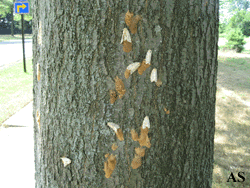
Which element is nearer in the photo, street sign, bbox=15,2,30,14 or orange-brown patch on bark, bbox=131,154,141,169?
orange-brown patch on bark, bbox=131,154,141,169

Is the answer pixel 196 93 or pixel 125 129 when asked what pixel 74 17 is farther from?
pixel 196 93

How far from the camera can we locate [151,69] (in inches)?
41.6

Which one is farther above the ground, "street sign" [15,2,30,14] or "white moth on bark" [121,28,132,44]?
"street sign" [15,2,30,14]

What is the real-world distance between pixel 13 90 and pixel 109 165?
6.57 metres

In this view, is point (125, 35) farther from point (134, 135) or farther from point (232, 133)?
point (232, 133)

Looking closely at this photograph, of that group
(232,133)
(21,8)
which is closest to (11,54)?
(21,8)

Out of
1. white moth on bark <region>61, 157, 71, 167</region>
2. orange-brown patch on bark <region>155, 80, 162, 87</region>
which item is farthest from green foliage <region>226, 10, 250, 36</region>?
white moth on bark <region>61, 157, 71, 167</region>

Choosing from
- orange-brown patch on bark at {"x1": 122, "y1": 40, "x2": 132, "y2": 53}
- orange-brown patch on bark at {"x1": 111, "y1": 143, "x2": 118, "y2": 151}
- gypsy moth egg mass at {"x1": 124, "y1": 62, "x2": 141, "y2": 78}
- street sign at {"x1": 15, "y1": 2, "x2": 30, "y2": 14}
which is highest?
street sign at {"x1": 15, "y1": 2, "x2": 30, "y2": 14}

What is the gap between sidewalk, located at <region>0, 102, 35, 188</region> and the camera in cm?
291

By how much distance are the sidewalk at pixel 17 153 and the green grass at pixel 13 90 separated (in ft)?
1.37

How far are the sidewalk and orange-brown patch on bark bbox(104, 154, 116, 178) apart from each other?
2166 millimetres

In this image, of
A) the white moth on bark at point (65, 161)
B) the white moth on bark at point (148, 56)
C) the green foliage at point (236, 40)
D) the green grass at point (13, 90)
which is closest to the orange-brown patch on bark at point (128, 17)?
the white moth on bark at point (148, 56)

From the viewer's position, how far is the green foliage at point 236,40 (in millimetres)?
14858

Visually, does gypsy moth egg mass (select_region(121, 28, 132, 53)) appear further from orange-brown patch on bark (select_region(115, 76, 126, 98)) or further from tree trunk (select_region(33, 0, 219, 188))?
orange-brown patch on bark (select_region(115, 76, 126, 98))
